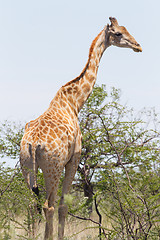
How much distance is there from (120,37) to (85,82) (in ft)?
5.15

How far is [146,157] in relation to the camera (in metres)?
9.73

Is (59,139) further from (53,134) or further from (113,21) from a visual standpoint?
(113,21)

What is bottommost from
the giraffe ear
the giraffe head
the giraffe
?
the giraffe

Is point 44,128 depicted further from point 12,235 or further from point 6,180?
point 12,235

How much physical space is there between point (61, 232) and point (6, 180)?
5.40 feet

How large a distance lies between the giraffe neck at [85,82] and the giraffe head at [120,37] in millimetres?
132

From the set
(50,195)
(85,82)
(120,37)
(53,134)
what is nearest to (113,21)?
(120,37)

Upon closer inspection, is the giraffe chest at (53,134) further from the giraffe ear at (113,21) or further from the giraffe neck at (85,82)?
the giraffe ear at (113,21)

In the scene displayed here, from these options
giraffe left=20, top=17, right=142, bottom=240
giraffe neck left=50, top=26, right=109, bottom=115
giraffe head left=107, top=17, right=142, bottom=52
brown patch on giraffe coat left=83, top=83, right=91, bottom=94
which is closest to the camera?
giraffe left=20, top=17, right=142, bottom=240

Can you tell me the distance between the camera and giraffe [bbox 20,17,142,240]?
205 inches

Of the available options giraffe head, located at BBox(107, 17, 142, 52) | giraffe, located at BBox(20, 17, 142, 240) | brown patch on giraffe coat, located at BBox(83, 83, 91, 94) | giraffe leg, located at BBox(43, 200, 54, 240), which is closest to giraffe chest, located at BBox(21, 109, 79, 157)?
giraffe, located at BBox(20, 17, 142, 240)

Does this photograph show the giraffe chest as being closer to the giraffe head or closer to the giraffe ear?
the giraffe head

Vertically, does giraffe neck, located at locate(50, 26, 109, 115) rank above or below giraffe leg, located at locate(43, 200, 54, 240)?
above

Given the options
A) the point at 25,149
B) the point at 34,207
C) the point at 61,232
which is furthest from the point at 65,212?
the point at 25,149
